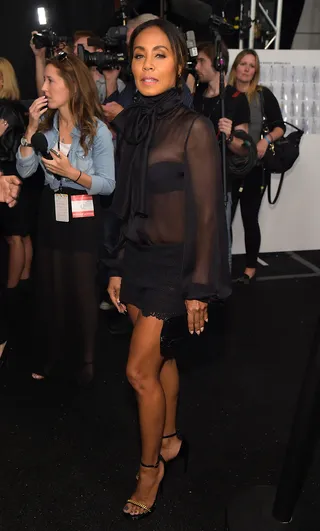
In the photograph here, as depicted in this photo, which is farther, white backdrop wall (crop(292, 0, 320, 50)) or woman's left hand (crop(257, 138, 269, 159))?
white backdrop wall (crop(292, 0, 320, 50))

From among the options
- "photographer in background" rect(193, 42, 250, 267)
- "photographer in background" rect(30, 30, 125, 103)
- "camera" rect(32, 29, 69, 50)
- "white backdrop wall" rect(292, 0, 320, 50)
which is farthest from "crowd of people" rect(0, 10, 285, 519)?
"white backdrop wall" rect(292, 0, 320, 50)

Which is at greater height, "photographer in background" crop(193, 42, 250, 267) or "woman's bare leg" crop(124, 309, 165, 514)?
"photographer in background" crop(193, 42, 250, 267)

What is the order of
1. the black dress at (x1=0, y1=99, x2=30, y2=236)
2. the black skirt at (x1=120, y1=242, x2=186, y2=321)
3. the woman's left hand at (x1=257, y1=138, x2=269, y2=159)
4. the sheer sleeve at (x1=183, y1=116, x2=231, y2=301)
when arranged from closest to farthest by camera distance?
the sheer sleeve at (x1=183, y1=116, x2=231, y2=301)
the black skirt at (x1=120, y1=242, x2=186, y2=321)
the black dress at (x1=0, y1=99, x2=30, y2=236)
the woman's left hand at (x1=257, y1=138, x2=269, y2=159)

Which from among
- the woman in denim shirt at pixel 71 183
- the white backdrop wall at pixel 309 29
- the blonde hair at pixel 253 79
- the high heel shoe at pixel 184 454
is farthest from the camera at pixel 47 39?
the white backdrop wall at pixel 309 29

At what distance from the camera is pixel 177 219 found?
1.66 metres

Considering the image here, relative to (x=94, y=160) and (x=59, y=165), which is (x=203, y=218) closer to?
(x=59, y=165)

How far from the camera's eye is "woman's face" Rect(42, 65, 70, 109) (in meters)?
2.40

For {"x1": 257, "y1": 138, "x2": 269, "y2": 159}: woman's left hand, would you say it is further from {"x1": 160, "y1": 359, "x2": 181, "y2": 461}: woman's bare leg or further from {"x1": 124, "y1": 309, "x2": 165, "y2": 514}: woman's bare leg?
{"x1": 124, "y1": 309, "x2": 165, "y2": 514}: woman's bare leg

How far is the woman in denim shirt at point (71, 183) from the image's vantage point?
2414mm

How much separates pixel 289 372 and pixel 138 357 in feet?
4.50

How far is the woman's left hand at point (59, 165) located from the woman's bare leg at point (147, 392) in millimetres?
763

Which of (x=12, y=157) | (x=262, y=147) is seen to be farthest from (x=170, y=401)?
(x=262, y=147)

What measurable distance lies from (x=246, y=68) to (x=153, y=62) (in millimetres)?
2507

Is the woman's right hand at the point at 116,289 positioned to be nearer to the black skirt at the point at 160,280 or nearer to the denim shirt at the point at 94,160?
the black skirt at the point at 160,280
